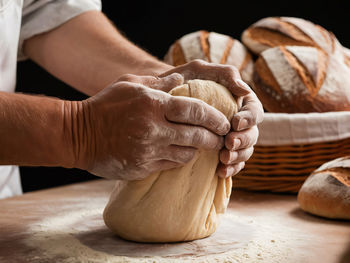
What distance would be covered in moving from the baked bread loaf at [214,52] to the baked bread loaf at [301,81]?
0.34 ft

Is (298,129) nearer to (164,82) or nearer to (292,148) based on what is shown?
(292,148)

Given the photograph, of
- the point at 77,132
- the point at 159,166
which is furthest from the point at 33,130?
the point at 159,166

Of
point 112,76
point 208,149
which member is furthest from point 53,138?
point 112,76

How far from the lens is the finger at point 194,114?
3.18ft

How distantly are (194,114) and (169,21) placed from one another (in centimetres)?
190

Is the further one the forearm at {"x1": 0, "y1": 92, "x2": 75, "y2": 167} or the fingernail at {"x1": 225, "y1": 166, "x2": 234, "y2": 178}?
the fingernail at {"x1": 225, "y1": 166, "x2": 234, "y2": 178}

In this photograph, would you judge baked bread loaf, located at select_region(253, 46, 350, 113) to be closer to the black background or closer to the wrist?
the black background

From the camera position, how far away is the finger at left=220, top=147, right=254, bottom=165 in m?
1.12

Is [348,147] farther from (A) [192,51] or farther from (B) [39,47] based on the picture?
(B) [39,47]

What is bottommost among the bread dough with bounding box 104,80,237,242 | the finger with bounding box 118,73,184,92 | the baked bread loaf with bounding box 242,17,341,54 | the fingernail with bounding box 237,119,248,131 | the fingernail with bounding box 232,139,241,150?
the bread dough with bounding box 104,80,237,242

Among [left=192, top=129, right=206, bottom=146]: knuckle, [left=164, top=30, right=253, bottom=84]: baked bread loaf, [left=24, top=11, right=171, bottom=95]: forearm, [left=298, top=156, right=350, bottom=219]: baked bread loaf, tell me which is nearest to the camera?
[left=192, top=129, right=206, bottom=146]: knuckle

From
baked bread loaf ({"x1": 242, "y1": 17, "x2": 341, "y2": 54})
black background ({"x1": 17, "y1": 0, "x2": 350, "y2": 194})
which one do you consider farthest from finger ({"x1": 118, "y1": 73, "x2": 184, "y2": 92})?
black background ({"x1": 17, "y1": 0, "x2": 350, "y2": 194})

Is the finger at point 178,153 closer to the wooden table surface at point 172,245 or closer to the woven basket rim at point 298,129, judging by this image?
the wooden table surface at point 172,245

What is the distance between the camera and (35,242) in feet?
3.68
